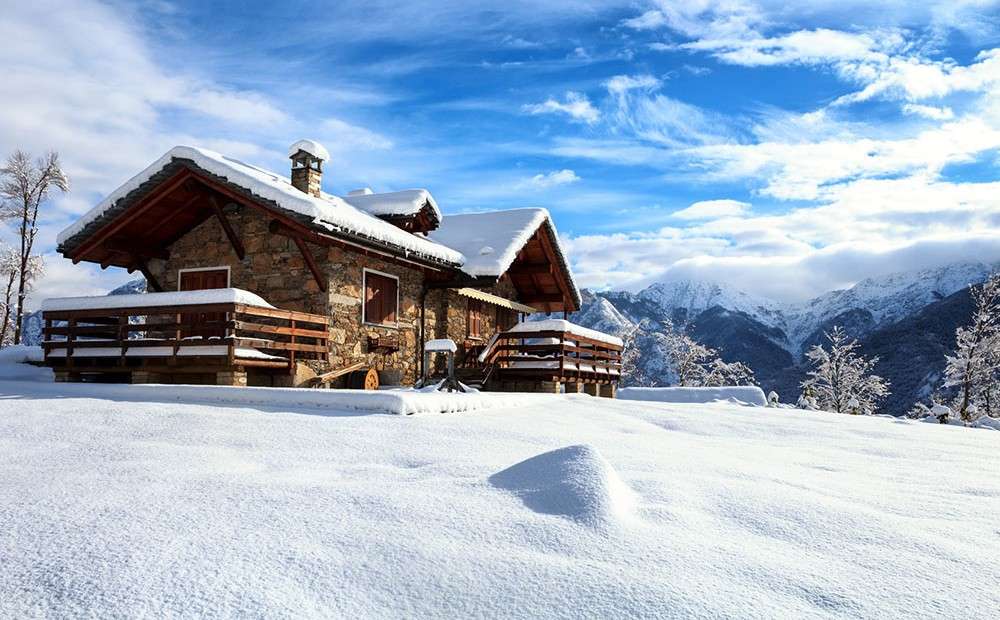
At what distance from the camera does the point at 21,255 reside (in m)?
25.9

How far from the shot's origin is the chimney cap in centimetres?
1589

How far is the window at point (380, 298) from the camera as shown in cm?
1480

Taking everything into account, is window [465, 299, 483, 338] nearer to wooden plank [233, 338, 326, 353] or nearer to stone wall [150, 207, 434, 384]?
stone wall [150, 207, 434, 384]

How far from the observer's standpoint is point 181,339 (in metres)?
11.8

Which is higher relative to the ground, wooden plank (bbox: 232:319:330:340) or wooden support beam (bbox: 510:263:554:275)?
wooden support beam (bbox: 510:263:554:275)

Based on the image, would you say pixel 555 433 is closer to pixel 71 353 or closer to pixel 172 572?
pixel 172 572

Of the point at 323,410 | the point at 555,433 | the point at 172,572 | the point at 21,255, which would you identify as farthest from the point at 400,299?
the point at 21,255

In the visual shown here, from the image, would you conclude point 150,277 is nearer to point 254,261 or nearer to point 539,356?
point 254,261

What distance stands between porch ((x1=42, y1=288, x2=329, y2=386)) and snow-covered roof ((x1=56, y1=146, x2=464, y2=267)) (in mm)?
1788

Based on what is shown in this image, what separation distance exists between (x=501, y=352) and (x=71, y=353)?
8884mm

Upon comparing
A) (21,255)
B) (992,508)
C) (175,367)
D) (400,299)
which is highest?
(21,255)

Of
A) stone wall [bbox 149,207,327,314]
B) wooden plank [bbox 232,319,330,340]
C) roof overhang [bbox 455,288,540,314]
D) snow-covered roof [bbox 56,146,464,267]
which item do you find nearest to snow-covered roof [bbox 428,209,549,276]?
roof overhang [bbox 455,288,540,314]

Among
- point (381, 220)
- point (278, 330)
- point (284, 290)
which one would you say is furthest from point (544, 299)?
point (278, 330)

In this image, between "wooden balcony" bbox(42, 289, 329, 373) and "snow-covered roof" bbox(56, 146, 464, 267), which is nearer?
"wooden balcony" bbox(42, 289, 329, 373)
